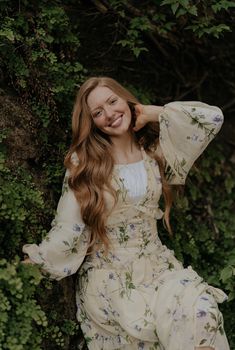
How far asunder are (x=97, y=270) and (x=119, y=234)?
243 millimetres

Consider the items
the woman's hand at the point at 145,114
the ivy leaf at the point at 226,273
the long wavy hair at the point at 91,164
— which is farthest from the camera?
the ivy leaf at the point at 226,273

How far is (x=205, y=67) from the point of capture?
16.0 ft

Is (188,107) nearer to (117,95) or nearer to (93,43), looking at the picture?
(117,95)

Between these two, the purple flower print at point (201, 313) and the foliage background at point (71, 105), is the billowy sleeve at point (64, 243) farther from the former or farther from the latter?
the purple flower print at point (201, 313)

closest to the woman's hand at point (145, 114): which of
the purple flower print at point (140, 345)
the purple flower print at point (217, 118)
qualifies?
the purple flower print at point (217, 118)

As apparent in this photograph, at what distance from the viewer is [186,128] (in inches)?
128

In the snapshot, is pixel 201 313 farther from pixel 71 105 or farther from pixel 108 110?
pixel 71 105

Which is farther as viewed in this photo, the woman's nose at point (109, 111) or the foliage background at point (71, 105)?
the woman's nose at point (109, 111)

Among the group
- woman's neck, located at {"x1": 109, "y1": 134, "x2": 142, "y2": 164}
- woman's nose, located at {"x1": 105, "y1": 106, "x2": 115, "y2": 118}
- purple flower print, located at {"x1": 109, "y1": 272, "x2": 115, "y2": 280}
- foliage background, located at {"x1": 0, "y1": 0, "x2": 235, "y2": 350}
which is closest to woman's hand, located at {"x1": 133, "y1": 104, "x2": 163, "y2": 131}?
woman's neck, located at {"x1": 109, "y1": 134, "x2": 142, "y2": 164}

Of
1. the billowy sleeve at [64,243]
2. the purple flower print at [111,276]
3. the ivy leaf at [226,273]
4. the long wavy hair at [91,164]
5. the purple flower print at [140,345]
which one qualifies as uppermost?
the long wavy hair at [91,164]

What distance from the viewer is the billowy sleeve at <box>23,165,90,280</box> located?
3.10 m

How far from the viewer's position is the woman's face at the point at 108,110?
10.6 ft

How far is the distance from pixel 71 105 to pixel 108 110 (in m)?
A: 0.54

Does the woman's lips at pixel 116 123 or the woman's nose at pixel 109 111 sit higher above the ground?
the woman's nose at pixel 109 111
